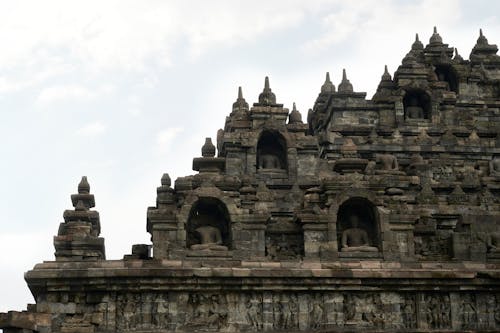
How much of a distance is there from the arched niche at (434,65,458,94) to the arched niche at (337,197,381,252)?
11.3 m

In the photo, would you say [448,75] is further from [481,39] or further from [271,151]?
[271,151]

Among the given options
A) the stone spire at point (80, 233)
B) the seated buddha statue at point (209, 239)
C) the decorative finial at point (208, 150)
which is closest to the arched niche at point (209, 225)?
the seated buddha statue at point (209, 239)

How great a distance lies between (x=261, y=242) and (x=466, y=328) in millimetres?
6432

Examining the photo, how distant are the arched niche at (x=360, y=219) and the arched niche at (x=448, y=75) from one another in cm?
1132

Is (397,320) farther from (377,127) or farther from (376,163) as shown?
(377,127)

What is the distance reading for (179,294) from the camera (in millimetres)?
28594

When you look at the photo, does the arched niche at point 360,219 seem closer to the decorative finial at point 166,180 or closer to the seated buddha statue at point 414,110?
the decorative finial at point 166,180

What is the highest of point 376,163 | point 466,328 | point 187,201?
point 376,163

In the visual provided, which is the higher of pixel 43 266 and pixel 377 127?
pixel 377 127

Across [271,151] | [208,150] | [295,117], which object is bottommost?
[208,150]

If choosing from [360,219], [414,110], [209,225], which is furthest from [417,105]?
[209,225]

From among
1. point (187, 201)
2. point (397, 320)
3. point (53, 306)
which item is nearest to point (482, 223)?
point (397, 320)

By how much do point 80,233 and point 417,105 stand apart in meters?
15.9

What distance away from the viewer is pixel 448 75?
40.8 meters
